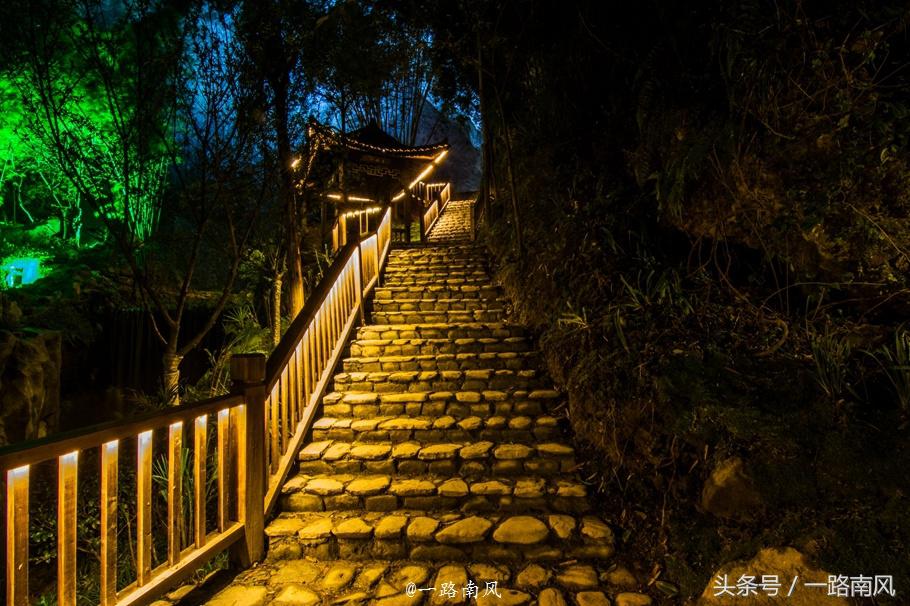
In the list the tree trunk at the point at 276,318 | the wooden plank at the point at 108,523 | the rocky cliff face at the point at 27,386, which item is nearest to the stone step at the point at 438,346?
the wooden plank at the point at 108,523

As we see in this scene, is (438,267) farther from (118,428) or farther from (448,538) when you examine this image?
(118,428)

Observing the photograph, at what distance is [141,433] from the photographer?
89.6 inches

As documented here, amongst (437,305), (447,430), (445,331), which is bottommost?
(447,430)

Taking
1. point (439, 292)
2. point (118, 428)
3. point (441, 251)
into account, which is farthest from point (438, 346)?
point (441, 251)

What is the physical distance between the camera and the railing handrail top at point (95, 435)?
5.58ft

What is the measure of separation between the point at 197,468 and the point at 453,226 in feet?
44.0

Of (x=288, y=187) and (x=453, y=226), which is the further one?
(x=453, y=226)

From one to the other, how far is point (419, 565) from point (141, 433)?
1897mm

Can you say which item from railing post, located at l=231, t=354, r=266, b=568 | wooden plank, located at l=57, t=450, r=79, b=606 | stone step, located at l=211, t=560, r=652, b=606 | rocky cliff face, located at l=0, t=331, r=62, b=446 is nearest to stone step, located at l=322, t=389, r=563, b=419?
railing post, located at l=231, t=354, r=266, b=568

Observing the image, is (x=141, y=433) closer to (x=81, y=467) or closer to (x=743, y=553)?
(x=743, y=553)

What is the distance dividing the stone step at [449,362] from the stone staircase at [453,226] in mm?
7196

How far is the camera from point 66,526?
6.23ft

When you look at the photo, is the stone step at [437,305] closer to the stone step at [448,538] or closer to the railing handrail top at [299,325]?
the railing handrail top at [299,325]

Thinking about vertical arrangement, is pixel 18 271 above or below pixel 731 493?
above
